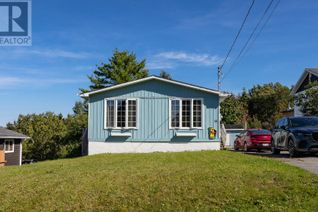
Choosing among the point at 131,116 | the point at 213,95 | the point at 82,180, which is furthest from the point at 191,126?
the point at 82,180

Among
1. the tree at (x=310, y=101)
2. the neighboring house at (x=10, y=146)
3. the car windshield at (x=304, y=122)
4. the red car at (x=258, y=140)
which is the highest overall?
the tree at (x=310, y=101)

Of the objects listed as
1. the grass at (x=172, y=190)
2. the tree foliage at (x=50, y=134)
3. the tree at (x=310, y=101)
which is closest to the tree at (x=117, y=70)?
the tree foliage at (x=50, y=134)

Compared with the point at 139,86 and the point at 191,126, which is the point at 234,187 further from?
the point at 139,86

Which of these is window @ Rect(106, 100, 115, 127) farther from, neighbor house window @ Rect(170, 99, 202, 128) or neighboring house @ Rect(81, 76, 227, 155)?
neighbor house window @ Rect(170, 99, 202, 128)

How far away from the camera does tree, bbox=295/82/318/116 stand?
942 inches

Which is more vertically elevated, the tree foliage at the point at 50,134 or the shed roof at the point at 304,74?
the shed roof at the point at 304,74

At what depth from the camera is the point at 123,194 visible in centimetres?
795

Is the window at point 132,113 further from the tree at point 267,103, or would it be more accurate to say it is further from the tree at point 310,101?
the tree at point 267,103

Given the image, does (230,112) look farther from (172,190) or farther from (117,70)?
(172,190)

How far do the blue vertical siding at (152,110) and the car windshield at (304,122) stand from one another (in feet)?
15.4

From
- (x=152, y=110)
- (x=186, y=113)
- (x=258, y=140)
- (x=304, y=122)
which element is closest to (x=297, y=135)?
(x=304, y=122)

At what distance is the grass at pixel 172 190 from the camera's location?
7148 mm

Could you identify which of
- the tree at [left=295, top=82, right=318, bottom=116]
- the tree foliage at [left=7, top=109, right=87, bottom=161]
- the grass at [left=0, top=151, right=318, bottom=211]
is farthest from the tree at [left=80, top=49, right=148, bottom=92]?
the grass at [left=0, top=151, right=318, bottom=211]

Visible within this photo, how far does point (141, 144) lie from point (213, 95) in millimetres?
4776
